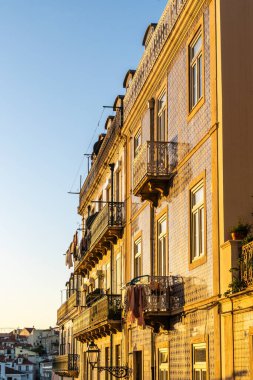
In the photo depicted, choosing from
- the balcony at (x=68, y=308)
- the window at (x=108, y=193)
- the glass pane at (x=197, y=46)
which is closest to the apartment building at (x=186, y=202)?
the glass pane at (x=197, y=46)

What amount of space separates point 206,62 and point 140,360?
33.0 ft

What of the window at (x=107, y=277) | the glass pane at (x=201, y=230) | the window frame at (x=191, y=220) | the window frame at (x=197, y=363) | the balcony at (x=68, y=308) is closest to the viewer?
the window frame at (x=197, y=363)

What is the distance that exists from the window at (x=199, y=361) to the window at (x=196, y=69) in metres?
5.08

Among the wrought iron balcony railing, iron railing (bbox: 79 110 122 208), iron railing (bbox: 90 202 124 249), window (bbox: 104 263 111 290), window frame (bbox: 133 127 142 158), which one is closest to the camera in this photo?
the wrought iron balcony railing

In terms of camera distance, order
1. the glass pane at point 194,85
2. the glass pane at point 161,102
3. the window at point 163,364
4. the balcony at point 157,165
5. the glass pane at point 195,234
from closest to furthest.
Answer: the glass pane at point 195,234, the glass pane at point 194,85, the balcony at point 157,165, the window at point 163,364, the glass pane at point 161,102

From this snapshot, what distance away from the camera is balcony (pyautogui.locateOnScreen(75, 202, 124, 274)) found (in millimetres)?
27656

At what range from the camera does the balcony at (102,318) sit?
26.8m

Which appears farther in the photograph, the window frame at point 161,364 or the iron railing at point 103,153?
the iron railing at point 103,153

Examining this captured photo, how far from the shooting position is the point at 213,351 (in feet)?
52.5

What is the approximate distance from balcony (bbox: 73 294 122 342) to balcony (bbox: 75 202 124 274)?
2.08 meters

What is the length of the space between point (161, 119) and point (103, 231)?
7582mm

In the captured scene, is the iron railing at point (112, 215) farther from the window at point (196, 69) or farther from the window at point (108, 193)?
the window at point (196, 69)

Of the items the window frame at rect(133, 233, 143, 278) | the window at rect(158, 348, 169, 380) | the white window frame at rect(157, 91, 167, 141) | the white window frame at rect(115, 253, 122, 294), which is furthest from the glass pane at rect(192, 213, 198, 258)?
the white window frame at rect(115, 253, 122, 294)

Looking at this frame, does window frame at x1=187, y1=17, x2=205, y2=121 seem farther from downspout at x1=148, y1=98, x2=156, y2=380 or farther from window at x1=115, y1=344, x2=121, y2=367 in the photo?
window at x1=115, y1=344, x2=121, y2=367
